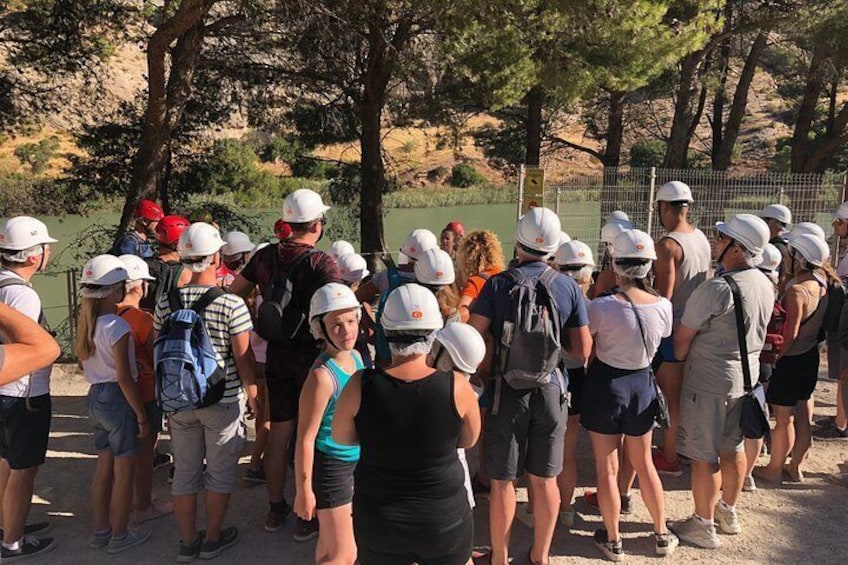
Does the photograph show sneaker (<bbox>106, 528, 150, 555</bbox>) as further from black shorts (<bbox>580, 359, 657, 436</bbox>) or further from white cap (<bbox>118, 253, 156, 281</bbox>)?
black shorts (<bbox>580, 359, 657, 436</bbox>)

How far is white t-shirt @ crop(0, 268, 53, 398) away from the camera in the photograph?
335 cm

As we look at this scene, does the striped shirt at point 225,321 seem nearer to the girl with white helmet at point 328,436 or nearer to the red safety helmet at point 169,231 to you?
the girl with white helmet at point 328,436

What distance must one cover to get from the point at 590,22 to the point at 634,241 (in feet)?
24.4

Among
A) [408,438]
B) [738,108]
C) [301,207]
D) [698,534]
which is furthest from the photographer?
[738,108]

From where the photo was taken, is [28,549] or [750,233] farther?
[28,549]

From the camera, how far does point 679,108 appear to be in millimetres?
15641

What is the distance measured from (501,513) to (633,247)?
4.98ft

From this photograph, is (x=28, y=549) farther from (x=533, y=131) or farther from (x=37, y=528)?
(x=533, y=131)

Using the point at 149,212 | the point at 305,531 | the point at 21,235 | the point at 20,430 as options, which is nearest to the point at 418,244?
the point at 305,531

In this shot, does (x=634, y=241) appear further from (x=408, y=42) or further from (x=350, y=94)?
(x=350, y=94)

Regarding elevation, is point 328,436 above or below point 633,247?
below

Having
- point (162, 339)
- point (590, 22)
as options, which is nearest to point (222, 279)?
point (162, 339)

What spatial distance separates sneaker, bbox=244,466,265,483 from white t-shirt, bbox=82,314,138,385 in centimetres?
138

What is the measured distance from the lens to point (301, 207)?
362 cm
